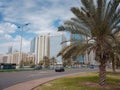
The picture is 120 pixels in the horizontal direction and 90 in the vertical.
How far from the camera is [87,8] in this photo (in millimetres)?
17594

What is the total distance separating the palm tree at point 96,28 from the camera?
17.1 m

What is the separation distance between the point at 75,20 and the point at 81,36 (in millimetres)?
1600

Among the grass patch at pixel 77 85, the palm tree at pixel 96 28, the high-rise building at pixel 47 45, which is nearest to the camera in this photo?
the grass patch at pixel 77 85

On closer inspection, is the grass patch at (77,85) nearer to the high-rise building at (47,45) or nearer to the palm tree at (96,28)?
the palm tree at (96,28)

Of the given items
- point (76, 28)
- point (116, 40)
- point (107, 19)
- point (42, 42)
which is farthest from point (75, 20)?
point (42, 42)

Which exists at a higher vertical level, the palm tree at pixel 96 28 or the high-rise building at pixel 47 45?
the high-rise building at pixel 47 45

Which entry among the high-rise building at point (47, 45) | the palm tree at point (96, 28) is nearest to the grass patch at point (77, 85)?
the palm tree at point (96, 28)

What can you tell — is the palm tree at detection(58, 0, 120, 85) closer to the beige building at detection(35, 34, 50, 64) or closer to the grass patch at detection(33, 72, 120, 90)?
the grass patch at detection(33, 72, 120, 90)

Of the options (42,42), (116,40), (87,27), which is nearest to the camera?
(116,40)

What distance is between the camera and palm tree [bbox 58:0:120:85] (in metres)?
17.1

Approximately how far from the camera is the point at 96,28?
56.4 feet

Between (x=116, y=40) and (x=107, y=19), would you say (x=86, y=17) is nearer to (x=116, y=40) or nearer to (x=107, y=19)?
(x=107, y=19)

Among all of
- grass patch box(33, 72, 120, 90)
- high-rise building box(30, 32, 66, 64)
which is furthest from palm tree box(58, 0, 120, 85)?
high-rise building box(30, 32, 66, 64)

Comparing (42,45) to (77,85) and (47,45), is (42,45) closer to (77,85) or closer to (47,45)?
(47,45)
